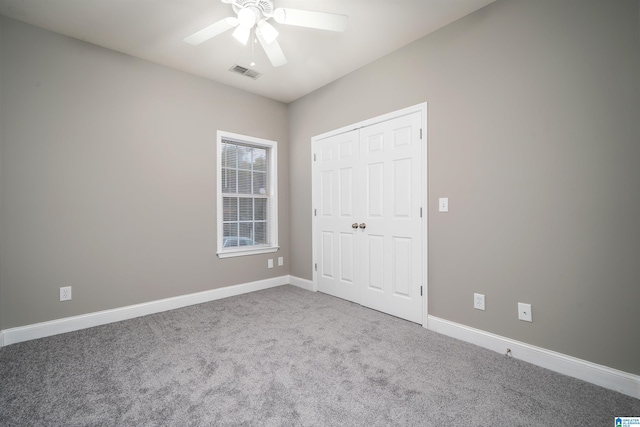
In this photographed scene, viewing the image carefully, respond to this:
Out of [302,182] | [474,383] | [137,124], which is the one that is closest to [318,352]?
[474,383]

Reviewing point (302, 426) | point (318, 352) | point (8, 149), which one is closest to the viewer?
point (302, 426)


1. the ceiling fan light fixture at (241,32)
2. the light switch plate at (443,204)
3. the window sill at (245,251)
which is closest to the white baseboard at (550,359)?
the light switch plate at (443,204)

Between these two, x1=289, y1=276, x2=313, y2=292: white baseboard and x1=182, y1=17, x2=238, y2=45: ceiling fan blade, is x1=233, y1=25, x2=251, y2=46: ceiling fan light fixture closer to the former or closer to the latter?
x1=182, y1=17, x2=238, y2=45: ceiling fan blade

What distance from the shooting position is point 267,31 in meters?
2.16

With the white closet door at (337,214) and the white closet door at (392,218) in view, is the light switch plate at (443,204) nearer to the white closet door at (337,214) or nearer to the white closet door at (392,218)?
the white closet door at (392,218)

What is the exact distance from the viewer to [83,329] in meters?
2.72

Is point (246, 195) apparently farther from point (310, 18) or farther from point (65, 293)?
point (310, 18)

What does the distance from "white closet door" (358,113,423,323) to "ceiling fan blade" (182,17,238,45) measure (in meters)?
1.77

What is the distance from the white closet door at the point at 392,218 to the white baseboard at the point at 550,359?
14.5 inches

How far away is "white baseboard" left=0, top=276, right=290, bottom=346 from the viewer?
2453mm

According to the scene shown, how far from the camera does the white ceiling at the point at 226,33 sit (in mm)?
2307

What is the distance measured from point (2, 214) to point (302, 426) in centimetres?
299

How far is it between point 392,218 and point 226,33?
2.46 meters

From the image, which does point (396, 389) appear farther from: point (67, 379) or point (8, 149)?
point (8, 149)
